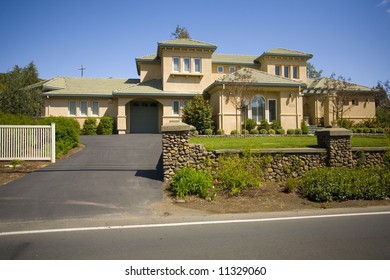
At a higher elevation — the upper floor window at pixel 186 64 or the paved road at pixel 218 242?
the upper floor window at pixel 186 64

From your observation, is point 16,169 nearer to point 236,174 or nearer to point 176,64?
point 236,174

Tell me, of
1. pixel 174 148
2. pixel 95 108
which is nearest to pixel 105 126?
pixel 95 108

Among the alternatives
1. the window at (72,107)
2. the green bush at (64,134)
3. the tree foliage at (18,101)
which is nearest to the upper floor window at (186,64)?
the window at (72,107)

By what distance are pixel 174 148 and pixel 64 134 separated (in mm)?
8394

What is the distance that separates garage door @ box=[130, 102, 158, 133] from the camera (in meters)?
27.2

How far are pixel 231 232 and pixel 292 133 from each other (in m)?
20.2

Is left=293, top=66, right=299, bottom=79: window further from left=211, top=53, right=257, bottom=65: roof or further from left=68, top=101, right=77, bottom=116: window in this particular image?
left=68, top=101, right=77, bottom=116: window

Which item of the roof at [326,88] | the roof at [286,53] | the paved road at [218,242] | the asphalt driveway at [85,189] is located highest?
the roof at [286,53]

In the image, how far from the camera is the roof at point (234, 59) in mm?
30558

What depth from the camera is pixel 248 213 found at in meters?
6.97

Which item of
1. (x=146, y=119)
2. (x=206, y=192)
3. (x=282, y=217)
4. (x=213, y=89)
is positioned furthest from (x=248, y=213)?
A: (x=146, y=119)

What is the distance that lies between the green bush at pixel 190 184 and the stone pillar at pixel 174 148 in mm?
873

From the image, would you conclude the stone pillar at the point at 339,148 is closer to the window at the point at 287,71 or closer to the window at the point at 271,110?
the window at the point at 271,110

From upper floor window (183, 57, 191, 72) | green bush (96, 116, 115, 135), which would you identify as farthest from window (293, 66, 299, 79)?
green bush (96, 116, 115, 135)
